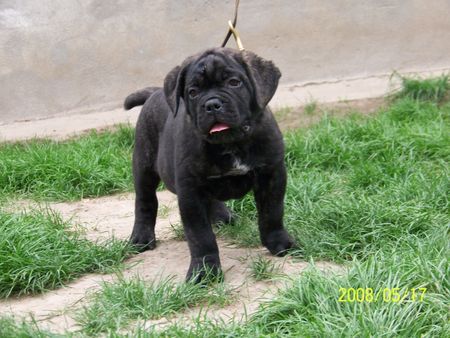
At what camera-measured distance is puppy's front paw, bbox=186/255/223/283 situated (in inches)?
178

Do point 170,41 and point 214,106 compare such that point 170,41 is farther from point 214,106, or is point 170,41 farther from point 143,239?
point 214,106

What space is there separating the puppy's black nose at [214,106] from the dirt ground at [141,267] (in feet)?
3.18

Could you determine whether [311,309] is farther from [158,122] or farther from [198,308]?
[158,122]

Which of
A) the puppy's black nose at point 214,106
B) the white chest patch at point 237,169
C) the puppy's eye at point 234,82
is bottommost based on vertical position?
the white chest patch at point 237,169

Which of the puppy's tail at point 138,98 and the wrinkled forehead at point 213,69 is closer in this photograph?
the wrinkled forehead at point 213,69

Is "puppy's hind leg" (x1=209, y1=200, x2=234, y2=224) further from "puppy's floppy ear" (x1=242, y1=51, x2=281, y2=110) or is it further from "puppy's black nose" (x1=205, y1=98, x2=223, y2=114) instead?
"puppy's black nose" (x1=205, y1=98, x2=223, y2=114)

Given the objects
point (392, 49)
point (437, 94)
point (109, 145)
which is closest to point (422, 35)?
point (392, 49)

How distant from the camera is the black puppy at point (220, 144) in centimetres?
447

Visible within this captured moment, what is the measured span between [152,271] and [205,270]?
534mm

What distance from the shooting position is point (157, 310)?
13.5 ft

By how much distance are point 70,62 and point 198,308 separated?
5282mm

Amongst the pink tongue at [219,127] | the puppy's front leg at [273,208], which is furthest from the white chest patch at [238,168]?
the pink tongue at [219,127]

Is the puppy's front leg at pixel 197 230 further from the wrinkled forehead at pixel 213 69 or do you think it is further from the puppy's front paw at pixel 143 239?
the puppy's front paw at pixel 143 239

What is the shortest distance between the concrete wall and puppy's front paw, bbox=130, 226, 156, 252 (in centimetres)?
370
